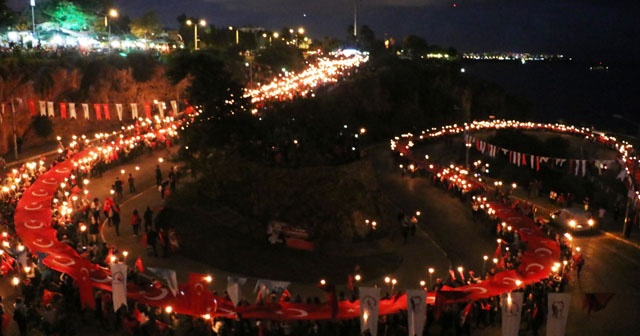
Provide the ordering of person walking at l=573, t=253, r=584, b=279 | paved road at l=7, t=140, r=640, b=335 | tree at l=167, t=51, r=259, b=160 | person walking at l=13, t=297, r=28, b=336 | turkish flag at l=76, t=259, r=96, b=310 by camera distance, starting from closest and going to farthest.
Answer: person walking at l=13, t=297, r=28, b=336
turkish flag at l=76, t=259, r=96, b=310
paved road at l=7, t=140, r=640, b=335
person walking at l=573, t=253, r=584, b=279
tree at l=167, t=51, r=259, b=160

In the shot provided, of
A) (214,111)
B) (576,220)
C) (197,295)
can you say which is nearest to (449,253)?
(576,220)

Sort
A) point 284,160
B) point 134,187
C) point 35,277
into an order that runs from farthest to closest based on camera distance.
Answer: point 134,187, point 284,160, point 35,277

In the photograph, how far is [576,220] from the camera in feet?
90.6

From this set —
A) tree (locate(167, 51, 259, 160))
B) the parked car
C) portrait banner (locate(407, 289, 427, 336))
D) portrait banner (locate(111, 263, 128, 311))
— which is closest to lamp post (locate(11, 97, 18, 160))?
tree (locate(167, 51, 259, 160))

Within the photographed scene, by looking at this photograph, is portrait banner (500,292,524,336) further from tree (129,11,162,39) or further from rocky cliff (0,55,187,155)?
tree (129,11,162,39)

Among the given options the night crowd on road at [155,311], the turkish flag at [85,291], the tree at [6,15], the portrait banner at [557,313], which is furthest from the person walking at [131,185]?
the tree at [6,15]

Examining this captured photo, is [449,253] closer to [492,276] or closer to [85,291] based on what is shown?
[492,276]

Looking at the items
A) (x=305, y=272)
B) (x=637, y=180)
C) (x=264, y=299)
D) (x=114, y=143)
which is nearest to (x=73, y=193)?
(x=114, y=143)

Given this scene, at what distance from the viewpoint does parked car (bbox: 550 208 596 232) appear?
27.6 metres

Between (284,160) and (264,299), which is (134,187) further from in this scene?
(264,299)

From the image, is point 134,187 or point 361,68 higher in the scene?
point 361,68

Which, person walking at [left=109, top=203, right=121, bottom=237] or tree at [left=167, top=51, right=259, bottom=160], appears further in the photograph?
tree at [left=167, top=51, right=259, bottom=160]

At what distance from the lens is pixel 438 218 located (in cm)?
3038

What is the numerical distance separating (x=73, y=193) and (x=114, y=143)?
843 centimetres
